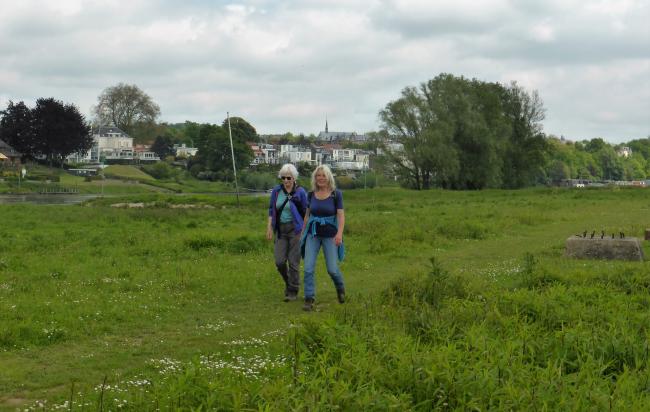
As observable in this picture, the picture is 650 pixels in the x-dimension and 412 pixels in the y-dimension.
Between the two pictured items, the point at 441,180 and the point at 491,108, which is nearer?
the point at 441,180

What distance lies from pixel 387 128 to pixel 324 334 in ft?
192

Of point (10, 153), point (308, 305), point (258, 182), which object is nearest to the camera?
point (308, 305)

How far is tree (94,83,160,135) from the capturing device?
122125 mm

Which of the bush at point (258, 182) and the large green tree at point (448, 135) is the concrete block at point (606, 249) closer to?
the large green tree at point (448, 135)

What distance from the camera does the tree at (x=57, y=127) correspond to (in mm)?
91062

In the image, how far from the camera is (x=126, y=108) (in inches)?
4865

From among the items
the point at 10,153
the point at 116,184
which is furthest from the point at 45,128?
the point at 116,184

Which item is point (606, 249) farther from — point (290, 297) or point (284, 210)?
point (284, 210)

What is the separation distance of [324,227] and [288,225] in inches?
33.3

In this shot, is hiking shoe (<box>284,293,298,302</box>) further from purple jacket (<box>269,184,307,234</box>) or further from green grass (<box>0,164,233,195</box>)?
green grass (<box>0,164,233,195</box>)

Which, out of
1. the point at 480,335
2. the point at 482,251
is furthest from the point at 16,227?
the point at 480,335

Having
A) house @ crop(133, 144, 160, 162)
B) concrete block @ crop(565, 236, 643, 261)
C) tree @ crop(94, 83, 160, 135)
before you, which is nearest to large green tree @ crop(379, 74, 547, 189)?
concrete block @ crop(565, 236, 643, 261)

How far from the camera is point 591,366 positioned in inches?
234

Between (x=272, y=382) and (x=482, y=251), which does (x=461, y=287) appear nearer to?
(x=272, y=382)
